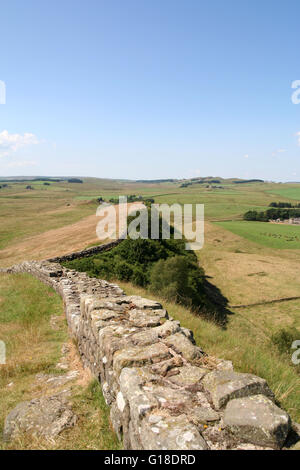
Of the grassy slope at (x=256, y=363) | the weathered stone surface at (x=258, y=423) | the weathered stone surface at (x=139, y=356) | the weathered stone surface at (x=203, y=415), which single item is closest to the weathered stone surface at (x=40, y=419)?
the weathered stone surface at (x=139, y=356)

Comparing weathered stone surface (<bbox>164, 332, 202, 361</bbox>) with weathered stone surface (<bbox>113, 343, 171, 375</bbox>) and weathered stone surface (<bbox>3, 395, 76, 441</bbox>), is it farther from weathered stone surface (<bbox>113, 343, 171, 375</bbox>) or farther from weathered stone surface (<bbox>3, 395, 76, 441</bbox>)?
weathered stone surface (<bbox>3, 395, 76, 441</bbox>)

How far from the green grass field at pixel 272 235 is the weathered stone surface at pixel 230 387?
66.2 m

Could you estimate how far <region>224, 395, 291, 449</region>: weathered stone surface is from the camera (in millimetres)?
2887

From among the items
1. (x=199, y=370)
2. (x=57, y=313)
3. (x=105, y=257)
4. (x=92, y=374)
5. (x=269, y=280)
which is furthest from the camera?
(x=269, y=280)

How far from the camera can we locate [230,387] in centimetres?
355

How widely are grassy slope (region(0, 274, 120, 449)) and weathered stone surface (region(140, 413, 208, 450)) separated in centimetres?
108

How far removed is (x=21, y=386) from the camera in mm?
5906

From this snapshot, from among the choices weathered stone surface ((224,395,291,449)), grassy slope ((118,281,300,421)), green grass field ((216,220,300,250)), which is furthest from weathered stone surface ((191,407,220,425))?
green grass field ((216,220,300,250))

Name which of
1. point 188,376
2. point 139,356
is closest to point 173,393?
point 188,376

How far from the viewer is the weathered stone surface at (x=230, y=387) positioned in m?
3.44

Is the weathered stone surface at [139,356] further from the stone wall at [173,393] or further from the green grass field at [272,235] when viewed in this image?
the green grass field at [272,235]

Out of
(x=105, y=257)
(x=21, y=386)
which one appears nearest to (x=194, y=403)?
(x=21, y=386)

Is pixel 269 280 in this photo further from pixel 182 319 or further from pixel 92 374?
pixel 92 374
